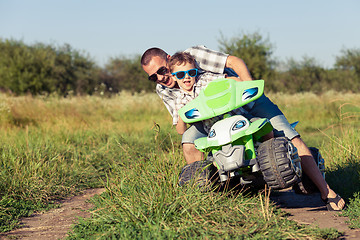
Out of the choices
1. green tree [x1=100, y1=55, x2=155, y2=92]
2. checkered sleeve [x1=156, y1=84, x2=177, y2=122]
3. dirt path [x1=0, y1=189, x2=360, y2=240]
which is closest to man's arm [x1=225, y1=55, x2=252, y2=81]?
checkered sleeve [x1=156, y1=84, x2=177, y2=122]

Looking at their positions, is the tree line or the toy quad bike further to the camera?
the tree line

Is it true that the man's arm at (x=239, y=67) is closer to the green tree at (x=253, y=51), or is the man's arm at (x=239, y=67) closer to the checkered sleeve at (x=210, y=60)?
the checkered sleeve at (x=210, y=60)

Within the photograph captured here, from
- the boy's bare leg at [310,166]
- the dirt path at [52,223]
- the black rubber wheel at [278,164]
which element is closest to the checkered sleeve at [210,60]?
the boy's bare leg at [310,166]

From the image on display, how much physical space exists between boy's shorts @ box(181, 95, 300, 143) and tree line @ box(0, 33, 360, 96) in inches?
919

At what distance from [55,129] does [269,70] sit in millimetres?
25696

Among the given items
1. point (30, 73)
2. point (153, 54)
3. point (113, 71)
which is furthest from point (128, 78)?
point (153, 54)

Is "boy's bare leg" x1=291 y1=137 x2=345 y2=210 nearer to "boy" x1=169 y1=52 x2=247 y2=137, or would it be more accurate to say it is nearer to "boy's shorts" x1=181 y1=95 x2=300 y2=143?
"boy's shorts" x1=181 y1=95 x2=300 y2=143

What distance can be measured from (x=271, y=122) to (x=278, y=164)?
37.7 inches

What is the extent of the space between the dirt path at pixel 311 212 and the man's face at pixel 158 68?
162 centimetres

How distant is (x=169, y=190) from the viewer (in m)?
3.70

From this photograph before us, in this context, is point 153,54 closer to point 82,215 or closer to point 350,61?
point 82,215

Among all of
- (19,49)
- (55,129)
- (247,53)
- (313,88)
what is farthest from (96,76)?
(55,129)

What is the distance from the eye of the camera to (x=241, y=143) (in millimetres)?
3463

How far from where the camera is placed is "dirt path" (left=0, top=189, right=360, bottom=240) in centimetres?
384
